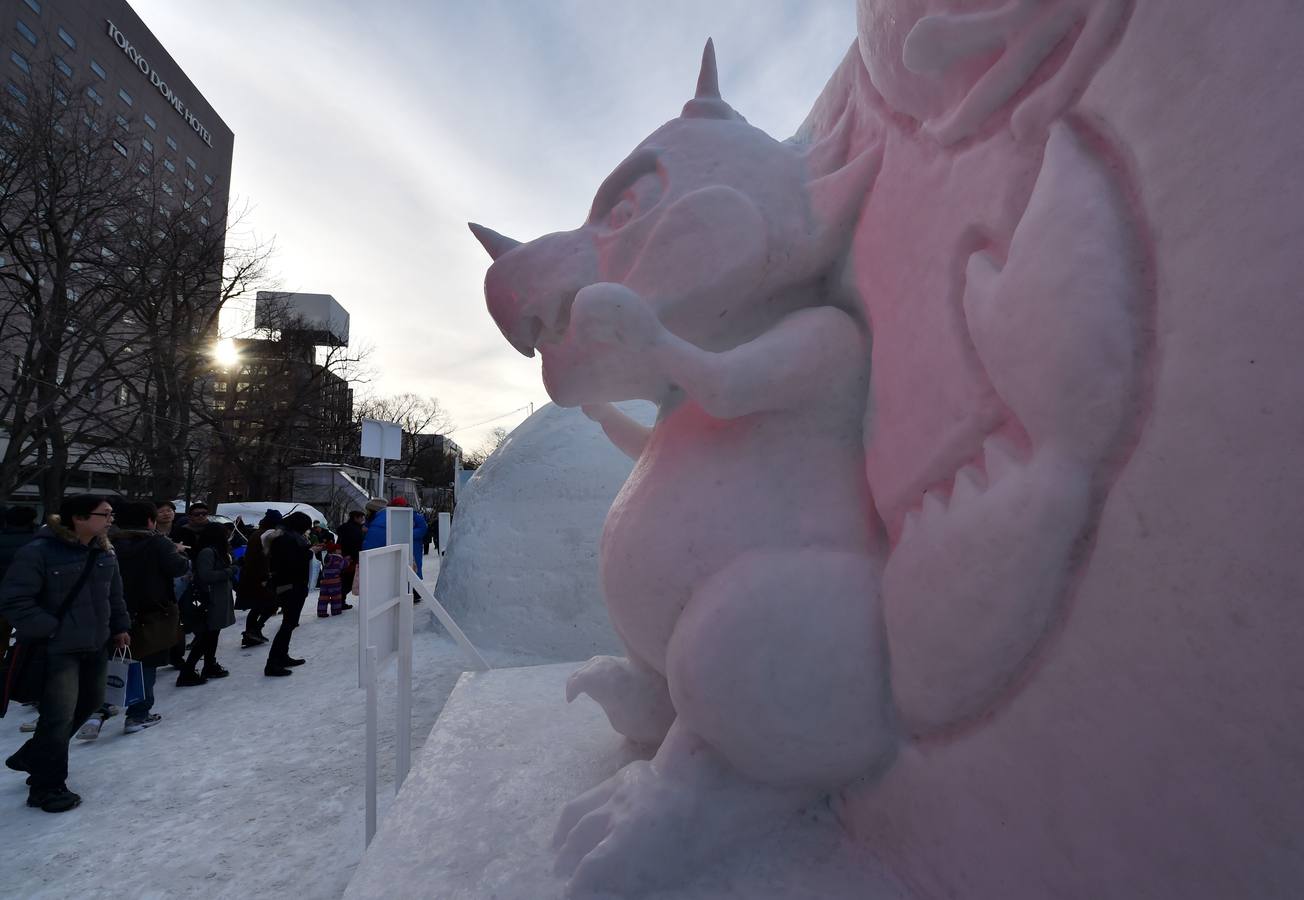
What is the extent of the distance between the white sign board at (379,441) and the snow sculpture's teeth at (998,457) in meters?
8.40

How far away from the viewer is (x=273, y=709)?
4289mm

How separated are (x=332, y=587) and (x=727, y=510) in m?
7.43

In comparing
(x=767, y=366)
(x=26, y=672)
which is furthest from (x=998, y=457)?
(x=26, y=672)

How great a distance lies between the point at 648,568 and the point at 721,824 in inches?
19.3

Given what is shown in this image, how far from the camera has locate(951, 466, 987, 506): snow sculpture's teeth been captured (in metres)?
0.99

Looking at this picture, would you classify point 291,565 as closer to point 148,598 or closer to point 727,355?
point 148,598

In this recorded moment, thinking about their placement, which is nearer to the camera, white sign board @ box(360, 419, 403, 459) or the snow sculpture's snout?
the snow sculpture's snout

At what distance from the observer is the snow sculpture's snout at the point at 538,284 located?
1.65 meters

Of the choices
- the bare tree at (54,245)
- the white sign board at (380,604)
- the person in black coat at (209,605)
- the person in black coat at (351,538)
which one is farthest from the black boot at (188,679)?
the bare tree at (54,245)

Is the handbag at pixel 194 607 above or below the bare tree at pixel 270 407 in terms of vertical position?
below

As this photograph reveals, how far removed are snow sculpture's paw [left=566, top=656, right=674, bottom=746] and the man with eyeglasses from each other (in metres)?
2.85

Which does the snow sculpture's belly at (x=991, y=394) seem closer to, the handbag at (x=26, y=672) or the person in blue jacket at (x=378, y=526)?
the handbag at (x=26, y=672)

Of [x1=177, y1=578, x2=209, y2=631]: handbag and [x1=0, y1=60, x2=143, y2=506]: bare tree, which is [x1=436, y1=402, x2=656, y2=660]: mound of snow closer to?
[x1=177, y1=578, x2=209, y2=631]: handbag

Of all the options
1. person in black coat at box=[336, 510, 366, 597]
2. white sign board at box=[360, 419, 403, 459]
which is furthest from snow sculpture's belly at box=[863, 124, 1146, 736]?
white sign board at box=[360, 419, 403, 459]
